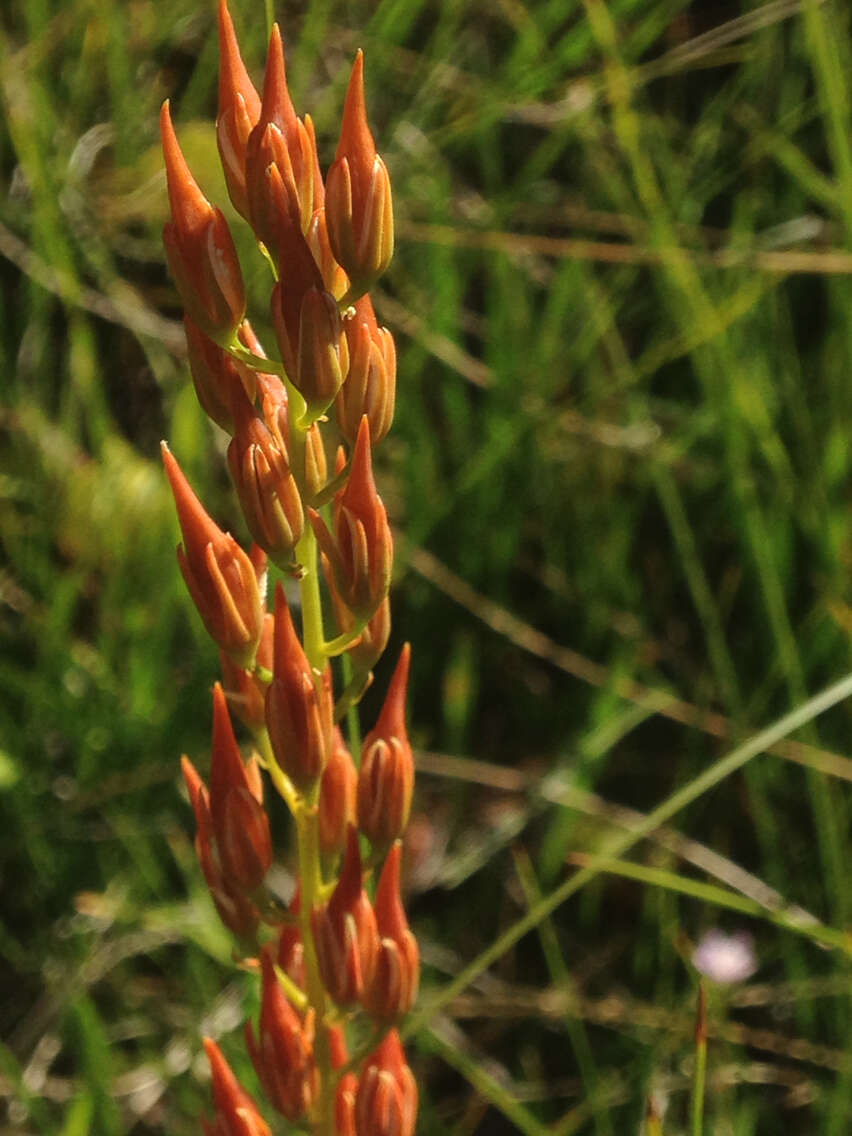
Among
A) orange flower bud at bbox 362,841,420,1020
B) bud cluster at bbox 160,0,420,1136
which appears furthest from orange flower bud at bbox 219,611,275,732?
orange flower bud at bbox 362,841,420,1020

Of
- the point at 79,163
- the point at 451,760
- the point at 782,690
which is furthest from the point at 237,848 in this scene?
the point at 79,163

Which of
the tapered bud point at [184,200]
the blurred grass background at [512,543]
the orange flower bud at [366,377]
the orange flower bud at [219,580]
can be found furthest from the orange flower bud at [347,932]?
the blurred grass background at [512,543]

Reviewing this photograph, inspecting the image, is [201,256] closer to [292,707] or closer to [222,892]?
[292,707]

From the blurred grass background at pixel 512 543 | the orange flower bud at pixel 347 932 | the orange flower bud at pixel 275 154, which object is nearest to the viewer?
the orange flower bud at pixel 275 154

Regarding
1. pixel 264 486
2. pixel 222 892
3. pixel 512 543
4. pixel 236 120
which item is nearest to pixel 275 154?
pixel 236 120

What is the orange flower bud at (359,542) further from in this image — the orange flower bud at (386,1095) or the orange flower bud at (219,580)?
the orange flower bud at (386,1095)

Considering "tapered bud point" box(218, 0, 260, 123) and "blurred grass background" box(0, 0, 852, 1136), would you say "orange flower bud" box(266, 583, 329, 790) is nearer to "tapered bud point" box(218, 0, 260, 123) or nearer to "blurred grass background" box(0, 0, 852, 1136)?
"tapered bud point" box(218, 0, 260, 123)
